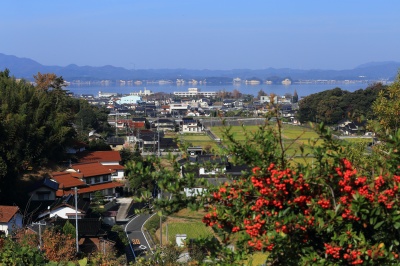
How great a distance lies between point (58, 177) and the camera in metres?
10.3

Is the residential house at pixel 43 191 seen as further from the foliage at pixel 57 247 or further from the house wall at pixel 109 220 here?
the foliage at pixel 57 247

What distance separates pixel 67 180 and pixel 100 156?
10.0ft

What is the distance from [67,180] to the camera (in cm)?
1032

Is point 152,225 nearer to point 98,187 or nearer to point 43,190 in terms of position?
point 43,190

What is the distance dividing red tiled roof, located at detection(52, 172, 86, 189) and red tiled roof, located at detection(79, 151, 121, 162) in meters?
2.22

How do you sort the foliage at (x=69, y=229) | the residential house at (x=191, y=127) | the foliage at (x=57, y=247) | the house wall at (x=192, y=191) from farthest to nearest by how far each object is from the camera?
the residential house at (x=191, y=127), the foliage at (x=69, y=229), the foliage at (x=57, y=247), the house wall at (x=192, y=191)

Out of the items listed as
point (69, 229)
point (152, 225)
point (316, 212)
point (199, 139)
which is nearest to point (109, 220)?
point (152, 225)

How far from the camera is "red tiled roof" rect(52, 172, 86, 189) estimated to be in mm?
10052

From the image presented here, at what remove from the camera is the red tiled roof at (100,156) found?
1305 cm

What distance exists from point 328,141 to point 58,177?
9321mm

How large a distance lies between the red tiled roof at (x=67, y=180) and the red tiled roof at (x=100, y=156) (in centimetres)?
222

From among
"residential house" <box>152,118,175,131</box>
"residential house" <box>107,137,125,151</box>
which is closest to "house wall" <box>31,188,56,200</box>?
"residential house" <box>107,137,125,151</box>

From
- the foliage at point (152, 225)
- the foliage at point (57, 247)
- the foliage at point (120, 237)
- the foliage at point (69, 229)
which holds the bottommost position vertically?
the foliage at point (152, 225)

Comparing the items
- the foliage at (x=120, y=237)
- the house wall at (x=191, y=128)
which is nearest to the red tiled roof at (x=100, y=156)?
the foliage at (x=120, y=237)
